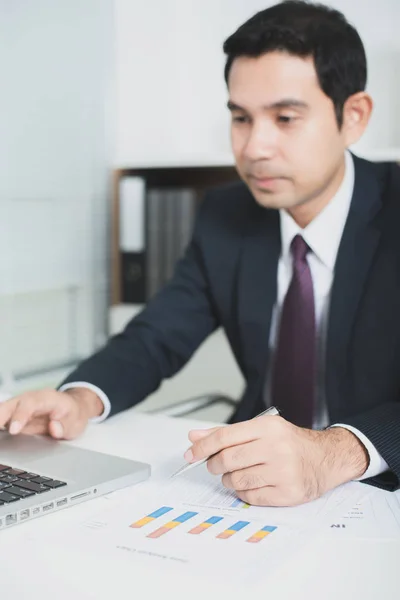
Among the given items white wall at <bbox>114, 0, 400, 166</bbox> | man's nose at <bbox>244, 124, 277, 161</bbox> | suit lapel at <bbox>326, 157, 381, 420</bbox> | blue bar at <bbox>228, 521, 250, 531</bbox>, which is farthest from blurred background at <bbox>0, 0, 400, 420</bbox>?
blue bar at <bbox>228, 521, 250, 531</bbox>

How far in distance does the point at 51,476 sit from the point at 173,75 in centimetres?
224

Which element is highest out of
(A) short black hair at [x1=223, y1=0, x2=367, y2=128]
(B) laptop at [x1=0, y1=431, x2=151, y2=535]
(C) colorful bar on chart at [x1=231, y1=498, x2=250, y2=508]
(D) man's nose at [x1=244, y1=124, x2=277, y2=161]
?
(A) short black hair at [x1=223, y1=0, x2=367, y2=128]

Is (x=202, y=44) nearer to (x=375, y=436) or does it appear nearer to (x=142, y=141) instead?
(x=142, y=141)

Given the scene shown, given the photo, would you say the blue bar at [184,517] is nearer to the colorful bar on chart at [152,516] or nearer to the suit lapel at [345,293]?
the colorful bar on chart at [152,516]

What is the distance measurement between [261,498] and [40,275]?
1.80 m

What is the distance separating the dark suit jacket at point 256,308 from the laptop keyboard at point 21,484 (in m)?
0.45

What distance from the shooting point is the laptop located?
83 centimetres

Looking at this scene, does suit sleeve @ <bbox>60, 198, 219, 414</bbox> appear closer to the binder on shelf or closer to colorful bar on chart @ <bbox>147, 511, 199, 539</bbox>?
colorful bar on chart @ <bbox>147, 511, 199, 539</bbox>

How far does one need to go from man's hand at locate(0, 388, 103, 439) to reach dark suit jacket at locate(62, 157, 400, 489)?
6.2 inches

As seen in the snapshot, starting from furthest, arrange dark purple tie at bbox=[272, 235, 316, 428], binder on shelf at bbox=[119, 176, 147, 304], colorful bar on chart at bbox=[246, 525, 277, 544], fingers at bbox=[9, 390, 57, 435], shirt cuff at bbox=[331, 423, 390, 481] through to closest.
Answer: binder on shelf at bbox=[119, 176, 147, 304] → dark purple tie at bbox=[272, 235, 316, 428] → fingers at bbox=[9, 390, 57, 435] → shirt cuff at bbox=[331, 423, 390, 481] → colorful bar on chart at bbox=[246, 525, 277, 544]

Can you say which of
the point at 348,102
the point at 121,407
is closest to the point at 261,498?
the point at 121,407

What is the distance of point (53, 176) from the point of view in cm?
256

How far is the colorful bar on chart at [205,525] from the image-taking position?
785mm

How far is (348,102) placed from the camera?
1.55 meters
